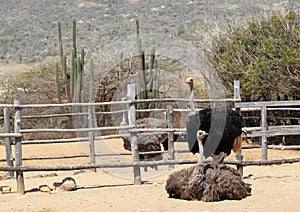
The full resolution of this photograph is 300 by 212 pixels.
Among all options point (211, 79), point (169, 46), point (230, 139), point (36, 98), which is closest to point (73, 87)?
point (36, 98)

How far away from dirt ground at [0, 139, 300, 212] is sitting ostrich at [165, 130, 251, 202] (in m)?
0.10

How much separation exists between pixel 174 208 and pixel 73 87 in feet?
27.3

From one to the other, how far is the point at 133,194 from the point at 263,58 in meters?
6.73

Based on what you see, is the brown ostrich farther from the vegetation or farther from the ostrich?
the vegetation

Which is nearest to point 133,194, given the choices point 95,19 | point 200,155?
point 200,155

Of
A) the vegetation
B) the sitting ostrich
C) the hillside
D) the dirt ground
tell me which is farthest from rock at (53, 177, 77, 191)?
the hillside

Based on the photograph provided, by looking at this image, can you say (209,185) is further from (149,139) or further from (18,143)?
(149,139)

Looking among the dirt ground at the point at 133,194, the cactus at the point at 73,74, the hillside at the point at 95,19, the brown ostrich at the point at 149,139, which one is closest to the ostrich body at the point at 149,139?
the brown ostrich at the point at 149,139

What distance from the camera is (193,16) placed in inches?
1471

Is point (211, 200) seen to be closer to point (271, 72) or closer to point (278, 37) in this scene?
point (271, 72)

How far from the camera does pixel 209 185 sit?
6.75 m

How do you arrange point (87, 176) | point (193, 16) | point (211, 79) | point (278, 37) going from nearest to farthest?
point (87, 176) → point (278, 37) → point (211, 79) → point (193, 16)

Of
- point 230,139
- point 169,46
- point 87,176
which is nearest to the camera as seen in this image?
point 230,139

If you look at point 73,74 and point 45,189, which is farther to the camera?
point 73,74
